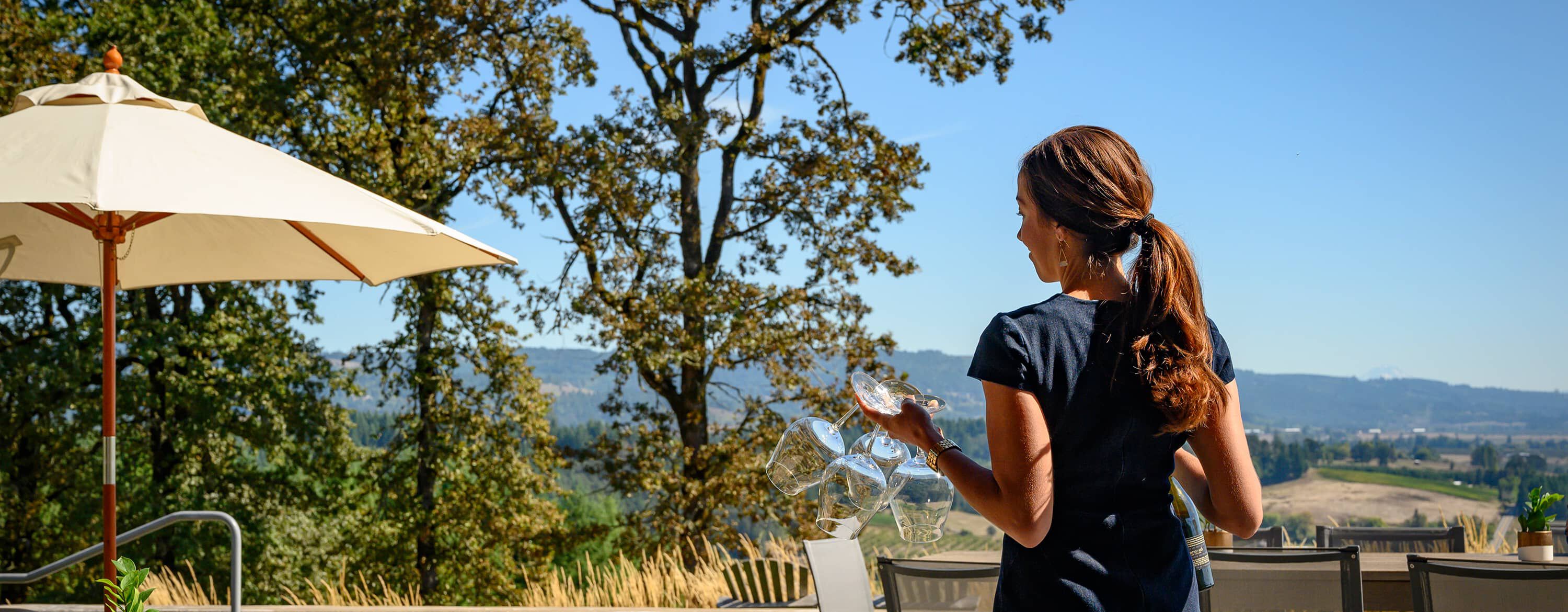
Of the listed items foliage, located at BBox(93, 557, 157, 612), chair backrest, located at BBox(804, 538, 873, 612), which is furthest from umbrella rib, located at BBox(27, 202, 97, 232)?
chair backrest, located at BBox(804, 538, 873, 612)

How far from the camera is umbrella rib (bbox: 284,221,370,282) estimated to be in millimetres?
4758

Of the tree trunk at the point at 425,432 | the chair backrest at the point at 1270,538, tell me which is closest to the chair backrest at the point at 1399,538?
the chair backrest at the point at 1270,538

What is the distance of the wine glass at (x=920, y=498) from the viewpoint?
1.77m

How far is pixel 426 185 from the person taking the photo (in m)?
12.4

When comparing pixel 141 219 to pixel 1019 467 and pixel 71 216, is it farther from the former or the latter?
pixel 1019 467

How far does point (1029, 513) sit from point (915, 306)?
43.5ft

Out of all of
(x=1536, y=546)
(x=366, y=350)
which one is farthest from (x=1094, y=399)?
(x=366, y=350)

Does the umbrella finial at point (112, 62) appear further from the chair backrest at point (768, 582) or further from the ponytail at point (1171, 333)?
the chair backrest at point (768, 582)

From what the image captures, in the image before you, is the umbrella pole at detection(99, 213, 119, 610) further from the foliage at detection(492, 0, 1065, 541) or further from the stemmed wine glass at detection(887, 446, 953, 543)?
the foliage at detection(492, 0, 1065, 541)

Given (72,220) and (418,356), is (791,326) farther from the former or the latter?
(72,220)

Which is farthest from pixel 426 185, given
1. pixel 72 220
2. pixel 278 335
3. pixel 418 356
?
pixel 72 220

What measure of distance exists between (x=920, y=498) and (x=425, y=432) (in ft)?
39.5

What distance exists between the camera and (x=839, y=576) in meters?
3.60

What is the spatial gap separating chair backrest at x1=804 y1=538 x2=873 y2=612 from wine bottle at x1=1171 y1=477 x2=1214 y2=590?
1.81 metres
